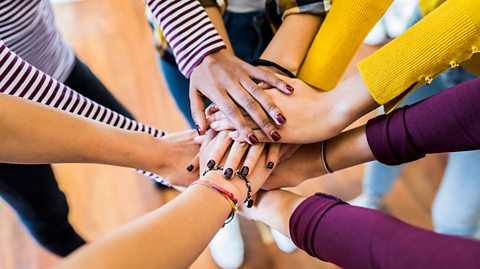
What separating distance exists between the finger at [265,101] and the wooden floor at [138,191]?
0.69m

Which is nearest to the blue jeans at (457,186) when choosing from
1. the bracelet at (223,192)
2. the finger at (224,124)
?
the finger at (224,124)

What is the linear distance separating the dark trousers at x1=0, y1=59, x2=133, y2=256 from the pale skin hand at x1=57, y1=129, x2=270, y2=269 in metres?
0.40

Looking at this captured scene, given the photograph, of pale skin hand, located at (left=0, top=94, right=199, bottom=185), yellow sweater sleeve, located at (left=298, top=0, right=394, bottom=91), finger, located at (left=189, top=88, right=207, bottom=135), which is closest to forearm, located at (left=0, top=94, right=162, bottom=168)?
pale skin hand, located at (left=0, top=94, right=199, bottom=185)

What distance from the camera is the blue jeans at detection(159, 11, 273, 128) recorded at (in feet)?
3.05

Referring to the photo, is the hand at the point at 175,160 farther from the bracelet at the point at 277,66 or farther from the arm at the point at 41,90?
the bracelet at the point at 277,66

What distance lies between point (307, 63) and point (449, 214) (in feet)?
1.88

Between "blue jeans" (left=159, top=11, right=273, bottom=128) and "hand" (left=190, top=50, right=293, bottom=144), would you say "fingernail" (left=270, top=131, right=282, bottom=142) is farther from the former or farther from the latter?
"blue jeans" (left=159, top=11, right=273, bottom=128)

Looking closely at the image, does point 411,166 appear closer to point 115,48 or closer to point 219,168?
point 219,168

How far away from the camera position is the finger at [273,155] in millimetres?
790

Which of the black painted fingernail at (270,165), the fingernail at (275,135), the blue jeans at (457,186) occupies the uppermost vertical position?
the fingernail at (275,135)

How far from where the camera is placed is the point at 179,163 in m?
0.83

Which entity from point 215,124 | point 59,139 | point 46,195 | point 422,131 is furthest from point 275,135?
point 46,195

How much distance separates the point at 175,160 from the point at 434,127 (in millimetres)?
453

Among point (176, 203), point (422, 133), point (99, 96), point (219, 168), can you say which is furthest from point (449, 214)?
point (99, 96)
